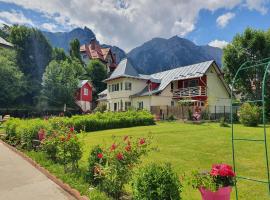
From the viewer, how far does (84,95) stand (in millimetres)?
59031

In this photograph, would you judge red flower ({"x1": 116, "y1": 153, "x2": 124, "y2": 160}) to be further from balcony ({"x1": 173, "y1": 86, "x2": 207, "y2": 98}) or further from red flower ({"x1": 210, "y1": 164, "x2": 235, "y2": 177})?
balcony ({"x1": 173, "y1": 86, "x2": 207, "y2": 98})

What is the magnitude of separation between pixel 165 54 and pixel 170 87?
136 meters

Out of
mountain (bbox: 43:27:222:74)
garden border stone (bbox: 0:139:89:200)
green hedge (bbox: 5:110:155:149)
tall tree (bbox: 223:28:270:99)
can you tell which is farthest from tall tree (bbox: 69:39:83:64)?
mountain (bbox: 43:27:222:74)

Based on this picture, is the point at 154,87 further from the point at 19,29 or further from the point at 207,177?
the point at 207,177

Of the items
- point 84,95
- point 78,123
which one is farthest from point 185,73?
point 84,95

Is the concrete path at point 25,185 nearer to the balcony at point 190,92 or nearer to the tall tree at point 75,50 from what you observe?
the balcony at point 190,92

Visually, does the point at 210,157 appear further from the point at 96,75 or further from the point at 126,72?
the point at 96,75

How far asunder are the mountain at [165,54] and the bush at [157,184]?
529 ft

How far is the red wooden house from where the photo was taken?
58.1 meters

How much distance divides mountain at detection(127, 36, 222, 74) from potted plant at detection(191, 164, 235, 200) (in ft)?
530

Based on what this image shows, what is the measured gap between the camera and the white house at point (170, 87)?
39.1 metres

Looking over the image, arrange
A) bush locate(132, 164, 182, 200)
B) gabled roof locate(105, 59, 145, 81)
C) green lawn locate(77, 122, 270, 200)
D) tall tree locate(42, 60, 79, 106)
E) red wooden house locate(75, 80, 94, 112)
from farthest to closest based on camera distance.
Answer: red wooden house locate(75, 80, 94, 112)
tall tree locate(42, 60, 79, 106)
gabled roof locate(105, 59, 145, 81)
green lawn locate(77, 122, 270, 200)
bush locate(132, 164, 182, 200)

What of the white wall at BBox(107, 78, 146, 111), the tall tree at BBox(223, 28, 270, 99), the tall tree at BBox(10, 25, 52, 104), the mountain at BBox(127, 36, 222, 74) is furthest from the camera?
the mountain at BBox(127, 36, 222, 74)

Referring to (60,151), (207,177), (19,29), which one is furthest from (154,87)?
(207,177)
